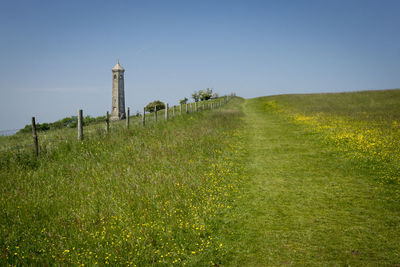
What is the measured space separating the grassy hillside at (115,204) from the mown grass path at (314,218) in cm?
64

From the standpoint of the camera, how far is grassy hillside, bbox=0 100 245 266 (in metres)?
4.50

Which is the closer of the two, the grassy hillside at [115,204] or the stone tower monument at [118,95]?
the grassy hillside at [115,204]

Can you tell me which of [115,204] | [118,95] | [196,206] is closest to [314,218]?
[196,206]

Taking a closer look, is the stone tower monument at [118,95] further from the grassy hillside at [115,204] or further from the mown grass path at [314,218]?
the mown grass path at [314,218]

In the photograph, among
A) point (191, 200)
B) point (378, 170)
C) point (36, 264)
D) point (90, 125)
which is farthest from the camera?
point (90, 125)

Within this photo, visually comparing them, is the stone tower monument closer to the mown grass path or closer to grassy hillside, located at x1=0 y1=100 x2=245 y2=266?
grassy hillside, located at x1=0 y1=100 x2=245 y2=266

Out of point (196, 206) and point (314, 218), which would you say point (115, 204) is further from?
point (314, 218)

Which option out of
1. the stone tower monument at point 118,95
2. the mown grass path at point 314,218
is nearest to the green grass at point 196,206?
the mown grass path at point 314,218

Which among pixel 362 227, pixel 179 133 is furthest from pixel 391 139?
pixel 179 133

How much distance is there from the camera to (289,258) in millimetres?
4367

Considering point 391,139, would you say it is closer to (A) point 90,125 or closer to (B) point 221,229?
(B) point 221,229

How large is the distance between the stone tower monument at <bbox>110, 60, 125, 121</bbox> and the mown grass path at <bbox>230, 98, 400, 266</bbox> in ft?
129

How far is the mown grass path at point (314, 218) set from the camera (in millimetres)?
4430

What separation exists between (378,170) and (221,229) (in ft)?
23.6
